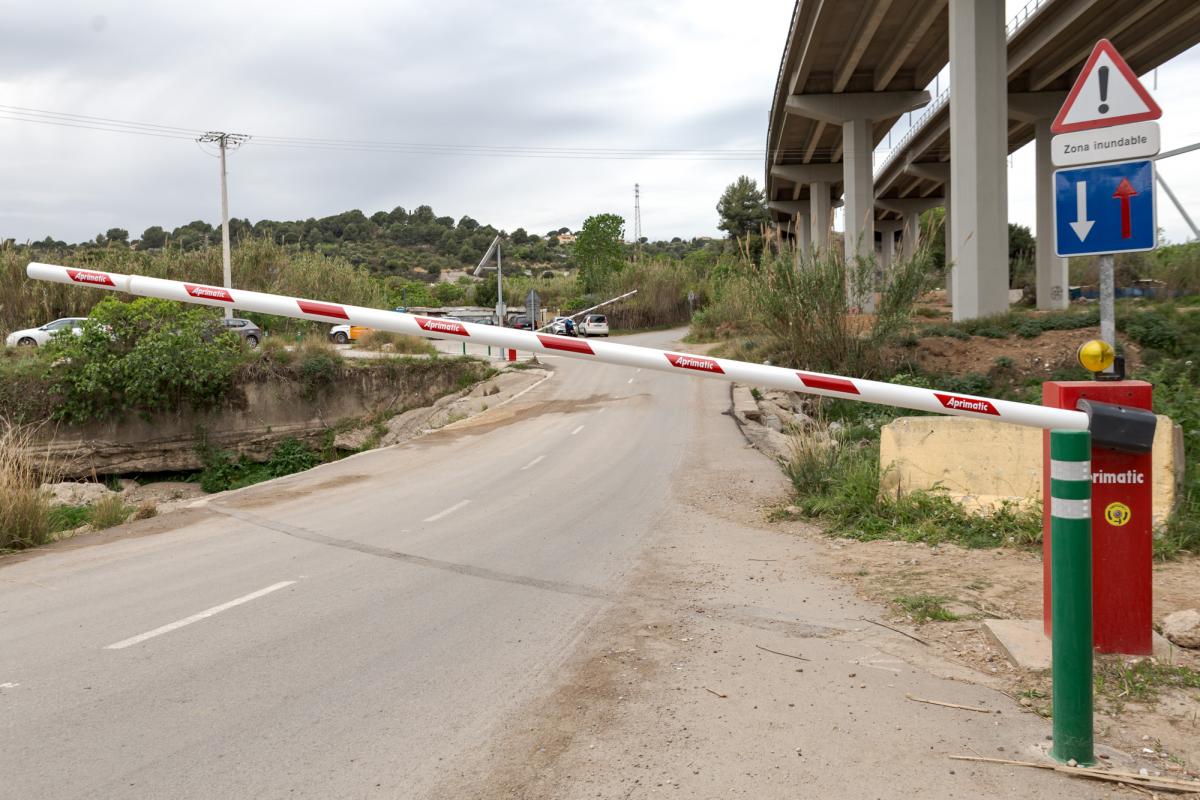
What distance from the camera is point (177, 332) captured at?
90.2ft

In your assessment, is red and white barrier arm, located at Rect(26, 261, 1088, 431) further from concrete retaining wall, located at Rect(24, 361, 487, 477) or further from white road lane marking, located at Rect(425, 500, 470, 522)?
concrete retaining wall, located at Rect(24, 361, 487, 477)

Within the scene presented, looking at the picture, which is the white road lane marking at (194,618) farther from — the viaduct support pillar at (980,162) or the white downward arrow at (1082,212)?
the viaduct support pillar at (980,162)

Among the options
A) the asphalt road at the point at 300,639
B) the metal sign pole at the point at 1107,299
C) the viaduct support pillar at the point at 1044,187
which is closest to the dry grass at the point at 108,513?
the asphalt road at the point at 300,639

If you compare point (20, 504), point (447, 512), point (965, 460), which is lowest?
point (447, 512)

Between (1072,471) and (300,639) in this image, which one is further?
(300,639)

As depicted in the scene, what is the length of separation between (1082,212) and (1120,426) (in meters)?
1.24

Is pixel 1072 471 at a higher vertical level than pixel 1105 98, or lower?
lower

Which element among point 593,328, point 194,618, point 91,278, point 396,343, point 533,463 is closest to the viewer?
point 91,278

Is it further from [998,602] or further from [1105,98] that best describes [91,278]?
[998,602]

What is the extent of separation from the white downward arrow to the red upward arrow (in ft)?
0.47

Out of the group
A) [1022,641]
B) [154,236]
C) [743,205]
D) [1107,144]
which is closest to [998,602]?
[1022,641]

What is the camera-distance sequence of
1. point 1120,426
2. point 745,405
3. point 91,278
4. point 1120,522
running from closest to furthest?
point 1120,426, point 1120,522, point 91,278, point 745,405

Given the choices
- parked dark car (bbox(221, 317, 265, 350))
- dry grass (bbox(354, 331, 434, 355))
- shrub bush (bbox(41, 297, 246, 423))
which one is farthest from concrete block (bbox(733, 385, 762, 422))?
parked dark car (bbox(221, 317, 265, 350))

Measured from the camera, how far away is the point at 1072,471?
3.78 m
